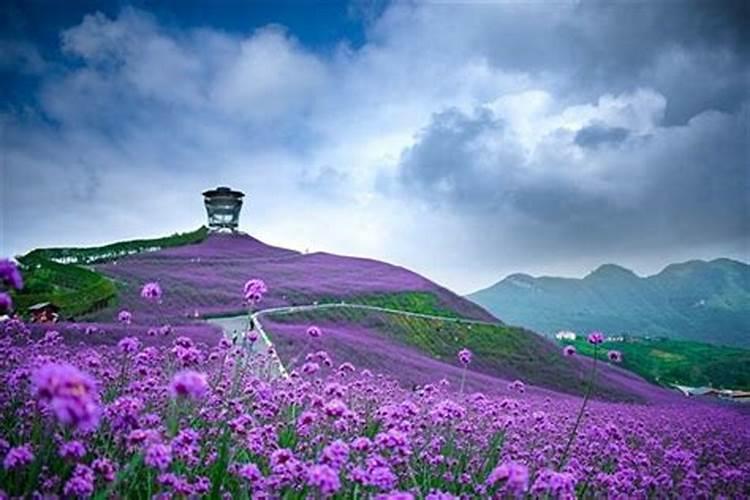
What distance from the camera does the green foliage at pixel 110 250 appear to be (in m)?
34.4

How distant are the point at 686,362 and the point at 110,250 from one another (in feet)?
108

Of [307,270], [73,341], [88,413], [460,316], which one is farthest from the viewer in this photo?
[307,270]

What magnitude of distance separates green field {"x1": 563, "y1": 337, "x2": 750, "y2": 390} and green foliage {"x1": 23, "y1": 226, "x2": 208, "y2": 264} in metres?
26.0

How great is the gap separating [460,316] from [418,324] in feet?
16.9

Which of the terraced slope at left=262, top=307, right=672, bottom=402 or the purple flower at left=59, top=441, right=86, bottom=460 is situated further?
the terraced slope at left=262, top=307, right=672, bottom=402

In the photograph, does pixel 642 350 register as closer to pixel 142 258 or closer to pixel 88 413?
pixel 142 258

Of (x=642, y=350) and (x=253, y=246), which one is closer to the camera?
(x=642, y=350)

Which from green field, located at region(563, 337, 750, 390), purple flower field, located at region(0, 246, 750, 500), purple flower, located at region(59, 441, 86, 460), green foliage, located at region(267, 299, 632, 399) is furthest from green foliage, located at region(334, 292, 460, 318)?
purple flower, located at region(59, 441, 86, 460)

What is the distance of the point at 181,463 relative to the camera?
366 centimetres

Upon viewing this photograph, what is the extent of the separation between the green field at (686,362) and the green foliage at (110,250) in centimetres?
2597

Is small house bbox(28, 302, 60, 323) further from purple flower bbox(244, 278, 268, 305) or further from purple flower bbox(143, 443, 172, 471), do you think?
purple flower bbox(143, 443, 172, 471)

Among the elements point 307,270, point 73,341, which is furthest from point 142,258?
point 73,341

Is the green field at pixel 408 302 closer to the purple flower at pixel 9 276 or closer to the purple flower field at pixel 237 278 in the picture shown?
the purple flower field at pixel 237 278

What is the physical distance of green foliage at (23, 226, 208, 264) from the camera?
113 ft
